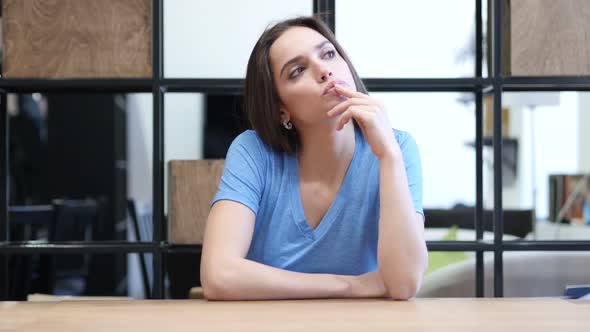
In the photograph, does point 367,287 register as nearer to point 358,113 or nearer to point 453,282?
point 358,113

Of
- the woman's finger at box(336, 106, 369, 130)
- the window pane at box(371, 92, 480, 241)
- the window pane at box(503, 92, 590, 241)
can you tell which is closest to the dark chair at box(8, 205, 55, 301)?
the woman's finger at box(336, 106, 369, 130)

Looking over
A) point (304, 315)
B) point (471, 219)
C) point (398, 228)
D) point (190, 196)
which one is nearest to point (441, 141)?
point (471, 219)

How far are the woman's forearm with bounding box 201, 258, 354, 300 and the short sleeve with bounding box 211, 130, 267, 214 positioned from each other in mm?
206

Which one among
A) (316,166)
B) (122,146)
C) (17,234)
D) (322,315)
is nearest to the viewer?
(322,315)

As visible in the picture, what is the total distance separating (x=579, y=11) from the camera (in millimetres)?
1861

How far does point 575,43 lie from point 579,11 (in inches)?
3.5

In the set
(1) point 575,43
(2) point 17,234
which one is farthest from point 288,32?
(2) point 17,234

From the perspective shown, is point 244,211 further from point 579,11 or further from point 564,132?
point 564,132

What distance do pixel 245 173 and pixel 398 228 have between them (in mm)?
388

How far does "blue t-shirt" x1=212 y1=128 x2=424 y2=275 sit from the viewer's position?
1.60 m

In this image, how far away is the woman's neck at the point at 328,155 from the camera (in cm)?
168

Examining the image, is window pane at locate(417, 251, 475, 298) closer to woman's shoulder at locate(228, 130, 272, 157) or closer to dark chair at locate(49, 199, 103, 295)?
woman's shoulder at locate(228, 130, 272, 157)

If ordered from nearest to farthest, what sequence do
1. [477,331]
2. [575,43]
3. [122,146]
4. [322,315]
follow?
[477,331] < [322,315] < [575,43] < [122,146]

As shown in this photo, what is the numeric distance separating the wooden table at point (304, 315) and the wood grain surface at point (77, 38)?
0.90m
